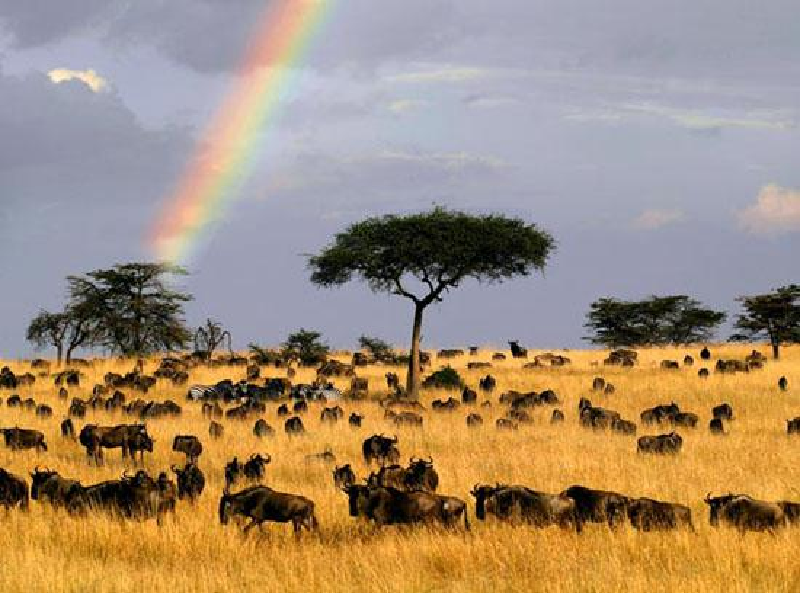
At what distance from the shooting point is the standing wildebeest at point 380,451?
75.5ft

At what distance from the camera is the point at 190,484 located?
17.3m

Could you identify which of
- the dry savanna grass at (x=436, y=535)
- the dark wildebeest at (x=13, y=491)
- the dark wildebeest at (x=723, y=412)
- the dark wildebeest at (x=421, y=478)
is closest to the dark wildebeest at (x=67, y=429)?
the dry savanna grass at (x=436, y=535)

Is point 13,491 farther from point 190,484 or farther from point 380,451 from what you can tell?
point 380,451

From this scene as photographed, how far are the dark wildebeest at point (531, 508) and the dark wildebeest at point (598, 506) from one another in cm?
12

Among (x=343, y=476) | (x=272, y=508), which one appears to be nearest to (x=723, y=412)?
(x=343, y=476)

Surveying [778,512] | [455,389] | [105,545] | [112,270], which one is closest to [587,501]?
[778,512]

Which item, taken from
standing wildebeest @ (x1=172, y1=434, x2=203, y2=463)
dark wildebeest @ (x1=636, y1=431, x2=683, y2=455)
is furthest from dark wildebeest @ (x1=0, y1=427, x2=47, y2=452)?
dark wildebeest @ (x1=636, y1=431, x2=683, y2=455)

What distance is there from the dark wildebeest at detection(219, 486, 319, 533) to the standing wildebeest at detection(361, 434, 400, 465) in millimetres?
8058

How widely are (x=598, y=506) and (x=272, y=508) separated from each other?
4739 millimetres

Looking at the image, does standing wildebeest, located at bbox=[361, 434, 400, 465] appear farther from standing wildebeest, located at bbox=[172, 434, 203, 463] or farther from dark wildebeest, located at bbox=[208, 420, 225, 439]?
dark wildebeest, located at bbox=[208, 420, 225, 439]

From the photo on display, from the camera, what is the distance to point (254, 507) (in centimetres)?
1462

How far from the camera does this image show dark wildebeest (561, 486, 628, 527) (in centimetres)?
1459

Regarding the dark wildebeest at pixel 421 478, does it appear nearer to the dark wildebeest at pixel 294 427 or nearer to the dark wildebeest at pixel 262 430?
the dark wildebeest at pixel 262 430

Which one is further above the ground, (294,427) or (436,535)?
(294,427)
